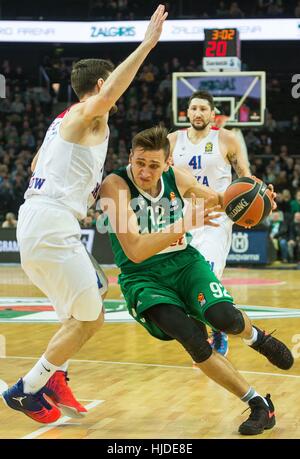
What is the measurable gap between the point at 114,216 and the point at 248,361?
9.55ft

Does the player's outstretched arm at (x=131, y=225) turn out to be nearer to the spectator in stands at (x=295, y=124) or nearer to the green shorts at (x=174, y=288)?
the green shorts at (x=174, y=288)

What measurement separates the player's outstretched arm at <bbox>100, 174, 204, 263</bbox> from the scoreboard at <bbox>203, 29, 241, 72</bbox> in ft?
43.0

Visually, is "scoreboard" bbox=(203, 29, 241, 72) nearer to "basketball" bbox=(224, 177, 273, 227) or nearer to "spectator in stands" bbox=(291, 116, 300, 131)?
"spectator in stands" bbox=(291, 116, 300, 131)

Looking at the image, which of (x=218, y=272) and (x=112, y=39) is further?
(x=112, y=39)

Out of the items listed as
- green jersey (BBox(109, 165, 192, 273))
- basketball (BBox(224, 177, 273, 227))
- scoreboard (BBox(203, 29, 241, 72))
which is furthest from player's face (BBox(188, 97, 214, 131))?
scoreboard (BBox(203, 29, 241, 72))

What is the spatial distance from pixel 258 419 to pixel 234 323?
613 mm

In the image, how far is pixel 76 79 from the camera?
Answer: 16.8ft

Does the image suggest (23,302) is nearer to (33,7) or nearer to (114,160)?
(114,160)

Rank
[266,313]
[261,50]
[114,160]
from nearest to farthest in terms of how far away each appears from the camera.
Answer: [266,313], [114,160], [261,50]

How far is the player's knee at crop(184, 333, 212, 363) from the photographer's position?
4898mm

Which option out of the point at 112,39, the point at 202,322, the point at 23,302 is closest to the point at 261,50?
the point at 112,39

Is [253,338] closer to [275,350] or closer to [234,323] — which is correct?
[275,350]

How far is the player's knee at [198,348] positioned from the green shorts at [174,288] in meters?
0.29

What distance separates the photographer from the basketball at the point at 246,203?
4973mm
